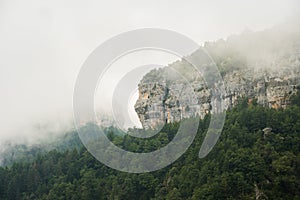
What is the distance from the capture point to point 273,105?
75.1m

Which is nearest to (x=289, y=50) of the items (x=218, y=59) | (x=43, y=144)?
(x=218, y=59)

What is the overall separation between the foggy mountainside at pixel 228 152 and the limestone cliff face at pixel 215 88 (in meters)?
0.18

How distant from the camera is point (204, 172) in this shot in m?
57.0

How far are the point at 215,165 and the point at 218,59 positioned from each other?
35.1 meters

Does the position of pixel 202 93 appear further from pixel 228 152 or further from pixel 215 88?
pixel 228 152

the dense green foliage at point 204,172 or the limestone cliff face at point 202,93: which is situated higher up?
the limestone cliff face at point 202,93

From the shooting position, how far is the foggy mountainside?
53656 mm

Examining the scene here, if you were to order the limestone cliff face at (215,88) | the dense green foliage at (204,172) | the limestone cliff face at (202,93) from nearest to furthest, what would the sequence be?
1. the dense green foliage at (204,172)
2. the limestone cliff face at (202,93)
3. the limestone cliff face at (215,88)

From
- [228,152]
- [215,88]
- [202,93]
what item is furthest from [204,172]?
[202,93]

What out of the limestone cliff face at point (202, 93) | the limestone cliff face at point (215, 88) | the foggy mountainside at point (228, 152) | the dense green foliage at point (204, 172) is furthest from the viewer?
the limestone cliff face at point (215, 88)

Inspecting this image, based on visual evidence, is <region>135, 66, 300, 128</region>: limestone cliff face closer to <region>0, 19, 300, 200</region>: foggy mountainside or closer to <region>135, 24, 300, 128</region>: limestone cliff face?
<region>135, 24, 300, 128</region>: limestone cliff face

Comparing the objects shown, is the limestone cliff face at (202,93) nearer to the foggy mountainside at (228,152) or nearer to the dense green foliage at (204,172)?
the foggy mountainside at (228,152)

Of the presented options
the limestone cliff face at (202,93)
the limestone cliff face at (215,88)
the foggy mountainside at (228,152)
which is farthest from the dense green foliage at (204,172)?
the limestone cliff face at (215,88)

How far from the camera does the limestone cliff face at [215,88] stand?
7475cm
